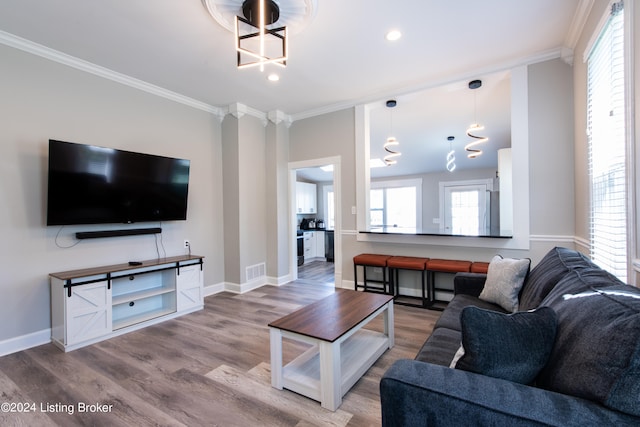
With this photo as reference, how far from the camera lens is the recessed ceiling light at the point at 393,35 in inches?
110

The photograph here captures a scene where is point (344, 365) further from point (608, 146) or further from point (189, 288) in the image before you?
point (608, 146)

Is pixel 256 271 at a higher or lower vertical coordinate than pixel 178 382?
higher

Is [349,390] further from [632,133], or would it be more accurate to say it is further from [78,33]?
[78,33]

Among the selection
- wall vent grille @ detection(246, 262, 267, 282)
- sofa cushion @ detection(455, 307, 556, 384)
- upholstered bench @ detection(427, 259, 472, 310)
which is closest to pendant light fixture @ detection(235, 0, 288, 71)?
sofa cushion @ detection(455, 307, 556, 384)

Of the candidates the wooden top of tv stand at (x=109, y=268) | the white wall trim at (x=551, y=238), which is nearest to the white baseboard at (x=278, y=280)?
the wooden top of tv stand at (x=109, y=268)

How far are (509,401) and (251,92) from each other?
4247 mm

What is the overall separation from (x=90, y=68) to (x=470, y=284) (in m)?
4.52

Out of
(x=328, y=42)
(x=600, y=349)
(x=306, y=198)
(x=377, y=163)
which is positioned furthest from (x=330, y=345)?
(x=377, y=163)

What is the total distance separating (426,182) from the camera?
26.7ft

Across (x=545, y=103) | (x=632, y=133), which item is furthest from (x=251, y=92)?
(x=632, y=133)

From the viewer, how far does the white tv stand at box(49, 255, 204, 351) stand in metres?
2.77

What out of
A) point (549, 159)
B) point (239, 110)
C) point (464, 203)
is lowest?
point (464, 203)

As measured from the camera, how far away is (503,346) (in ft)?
3.40

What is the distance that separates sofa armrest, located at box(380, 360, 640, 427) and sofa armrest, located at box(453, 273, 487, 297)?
5.96 feet
